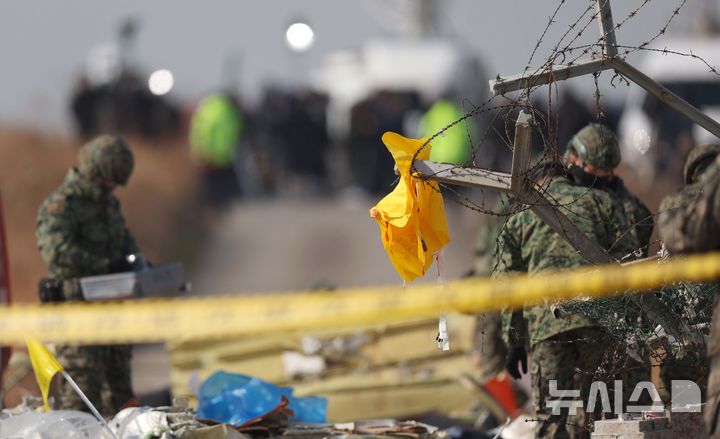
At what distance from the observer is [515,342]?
8883 millimetres

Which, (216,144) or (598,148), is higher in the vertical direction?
(216,144)

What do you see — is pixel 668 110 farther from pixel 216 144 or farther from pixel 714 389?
pixel 714 389

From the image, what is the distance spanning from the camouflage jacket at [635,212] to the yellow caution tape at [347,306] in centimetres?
150

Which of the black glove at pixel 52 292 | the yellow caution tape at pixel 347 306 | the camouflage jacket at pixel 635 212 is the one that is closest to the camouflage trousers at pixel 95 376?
the black glove at pixel 52 292

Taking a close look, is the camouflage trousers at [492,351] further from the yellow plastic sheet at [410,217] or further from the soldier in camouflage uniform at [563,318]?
the yellow plastic sheet at [410,217]

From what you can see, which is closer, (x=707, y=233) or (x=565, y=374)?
(x=707, y=233)

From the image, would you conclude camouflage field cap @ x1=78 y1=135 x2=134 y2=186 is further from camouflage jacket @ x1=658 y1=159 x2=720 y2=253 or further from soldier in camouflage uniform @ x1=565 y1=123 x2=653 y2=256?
camouflage jacket @ x1=658 y1=159 x2=720 y2=253

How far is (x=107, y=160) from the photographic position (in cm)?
980

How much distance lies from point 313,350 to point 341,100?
63.7 ft

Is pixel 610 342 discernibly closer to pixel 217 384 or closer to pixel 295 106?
pixel 217 384

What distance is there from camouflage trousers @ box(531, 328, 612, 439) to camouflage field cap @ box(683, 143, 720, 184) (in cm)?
149

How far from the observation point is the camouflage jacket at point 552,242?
8.47 m

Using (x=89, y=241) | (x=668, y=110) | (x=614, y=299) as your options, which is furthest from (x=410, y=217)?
(x=668, y=110)

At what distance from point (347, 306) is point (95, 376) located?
3504 millimetres
